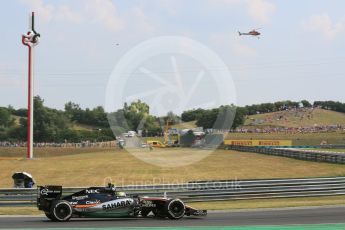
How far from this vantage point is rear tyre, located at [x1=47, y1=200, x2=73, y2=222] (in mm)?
15922

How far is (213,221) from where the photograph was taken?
16.1 m

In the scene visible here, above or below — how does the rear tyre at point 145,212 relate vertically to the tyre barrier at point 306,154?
below

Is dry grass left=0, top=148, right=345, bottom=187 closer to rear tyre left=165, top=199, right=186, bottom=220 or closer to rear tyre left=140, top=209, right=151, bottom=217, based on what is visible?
rear tyre left=140, top=209, right=151, bottom=217

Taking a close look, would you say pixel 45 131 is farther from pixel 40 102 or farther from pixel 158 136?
pixel 158 136

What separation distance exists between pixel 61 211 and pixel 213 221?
4.45 m

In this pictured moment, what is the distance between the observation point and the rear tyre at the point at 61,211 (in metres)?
15.9

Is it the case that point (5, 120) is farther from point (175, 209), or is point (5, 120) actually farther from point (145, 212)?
point (175, 209)

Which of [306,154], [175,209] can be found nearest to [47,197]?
[175,209]

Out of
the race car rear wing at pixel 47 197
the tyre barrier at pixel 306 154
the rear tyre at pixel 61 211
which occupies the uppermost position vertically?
the tyre barrier at pixel 306 154

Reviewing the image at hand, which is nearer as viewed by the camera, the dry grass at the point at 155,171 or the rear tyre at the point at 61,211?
the rear tyre at the point at 61,211

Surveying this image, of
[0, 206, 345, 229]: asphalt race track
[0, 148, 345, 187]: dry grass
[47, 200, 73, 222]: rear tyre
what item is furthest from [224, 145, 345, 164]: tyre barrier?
[47, 200, 73, 222]: rear tyre

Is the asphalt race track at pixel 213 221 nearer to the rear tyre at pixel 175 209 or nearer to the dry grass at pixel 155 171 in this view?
the rear tyre at pixel 175 209

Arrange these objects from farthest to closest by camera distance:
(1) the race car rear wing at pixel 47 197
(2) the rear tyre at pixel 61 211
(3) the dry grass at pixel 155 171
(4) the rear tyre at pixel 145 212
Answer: (3) the dry grass at pixel 155 171, (4) the rear tyre at pixel 145 212, (1) the race car rear wing at pixel 47 197, (2) the rear tyre at pixel 61 211

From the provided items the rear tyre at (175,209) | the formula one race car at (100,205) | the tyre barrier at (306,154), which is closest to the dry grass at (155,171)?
the tyre barrier at (306,154)
